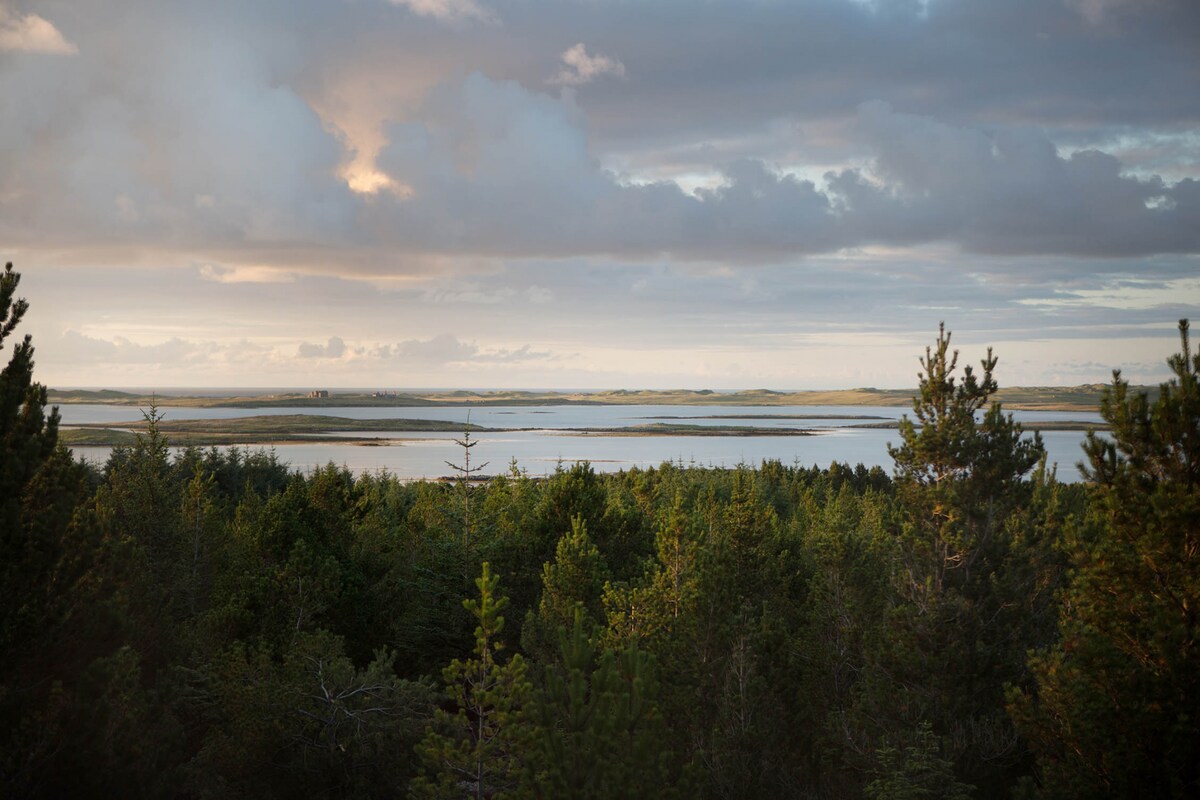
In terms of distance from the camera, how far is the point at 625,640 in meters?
19.8

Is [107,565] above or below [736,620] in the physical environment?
above

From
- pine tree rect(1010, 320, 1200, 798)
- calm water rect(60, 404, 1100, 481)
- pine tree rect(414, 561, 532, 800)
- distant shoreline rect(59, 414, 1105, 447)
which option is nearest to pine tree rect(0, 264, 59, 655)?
pine tree rect(414, 561, 532, 800)

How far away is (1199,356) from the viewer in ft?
42.9

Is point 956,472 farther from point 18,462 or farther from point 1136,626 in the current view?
point 18,462

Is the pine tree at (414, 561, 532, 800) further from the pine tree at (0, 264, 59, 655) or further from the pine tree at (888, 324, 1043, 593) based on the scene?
the pine tree at (888, 324, 1043, 593)

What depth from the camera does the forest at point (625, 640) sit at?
1293 cm

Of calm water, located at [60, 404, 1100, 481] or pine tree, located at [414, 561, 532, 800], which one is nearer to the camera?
pine tree, located at [414, 561, 532, 800]

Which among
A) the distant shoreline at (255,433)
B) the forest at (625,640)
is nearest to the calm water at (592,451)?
the distant shoreline at (255,433)

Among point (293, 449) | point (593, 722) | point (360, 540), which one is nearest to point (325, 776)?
point (593, 722)

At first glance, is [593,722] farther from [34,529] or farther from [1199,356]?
[1199,356]

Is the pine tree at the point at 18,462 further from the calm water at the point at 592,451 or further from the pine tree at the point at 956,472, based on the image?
the calm water at the point at 592,451

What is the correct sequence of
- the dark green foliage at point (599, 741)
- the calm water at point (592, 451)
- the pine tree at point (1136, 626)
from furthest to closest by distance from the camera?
the calm water at point (592, 451)
the dark green foliage at point (599, 741)
the pine tree at point (1136, 626)

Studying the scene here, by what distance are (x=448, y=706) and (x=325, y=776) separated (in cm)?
1147

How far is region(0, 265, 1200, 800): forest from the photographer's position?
12930 mm
